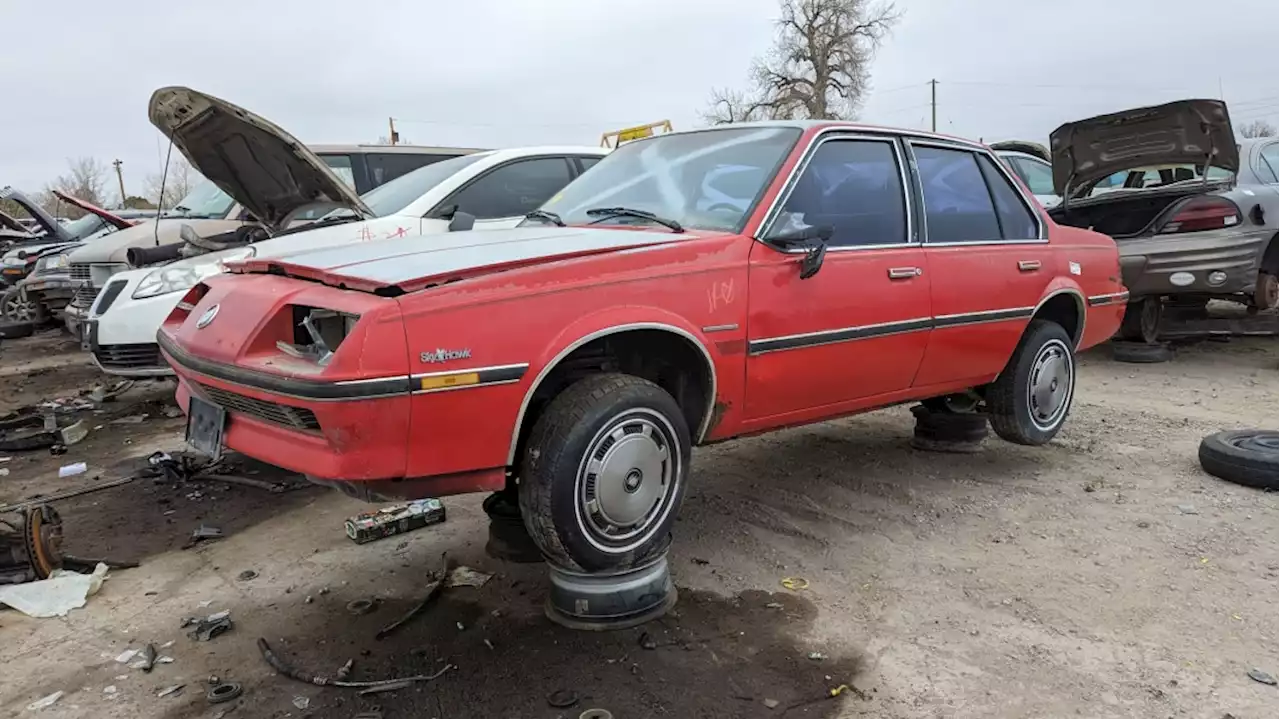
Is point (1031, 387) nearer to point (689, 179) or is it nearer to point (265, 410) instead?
point (689, 179)

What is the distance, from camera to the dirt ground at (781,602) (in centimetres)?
266

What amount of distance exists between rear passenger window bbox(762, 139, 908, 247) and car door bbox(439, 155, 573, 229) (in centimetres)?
260

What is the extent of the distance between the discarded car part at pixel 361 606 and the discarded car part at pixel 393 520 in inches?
24.2

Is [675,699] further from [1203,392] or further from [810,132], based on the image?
[1203,392]

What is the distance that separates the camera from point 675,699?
2621 mm

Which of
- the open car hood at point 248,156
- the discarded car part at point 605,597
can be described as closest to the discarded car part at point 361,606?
the discarded car part at point 605,597

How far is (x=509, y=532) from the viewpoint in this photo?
354cm

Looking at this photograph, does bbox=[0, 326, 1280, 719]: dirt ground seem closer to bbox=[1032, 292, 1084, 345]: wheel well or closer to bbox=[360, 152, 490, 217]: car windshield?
bbox=[1032, 292, 1084, 345]: wheel well

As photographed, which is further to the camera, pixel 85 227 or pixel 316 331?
pixel 85 227

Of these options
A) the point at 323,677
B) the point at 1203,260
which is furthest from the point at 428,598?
the point at 1203,260

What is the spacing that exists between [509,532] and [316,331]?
1.19 meters

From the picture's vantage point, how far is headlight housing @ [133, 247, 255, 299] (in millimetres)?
5801

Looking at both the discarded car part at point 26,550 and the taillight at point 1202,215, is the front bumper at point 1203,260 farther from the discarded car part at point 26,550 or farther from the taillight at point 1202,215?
the discarded car part at point 26,550

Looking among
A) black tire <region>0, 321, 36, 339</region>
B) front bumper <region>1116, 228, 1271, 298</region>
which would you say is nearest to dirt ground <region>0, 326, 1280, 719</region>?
front bumper <region>1116, 228, 1271, 298</region>
